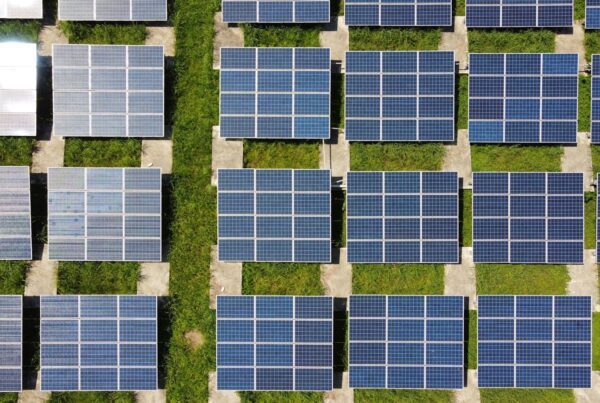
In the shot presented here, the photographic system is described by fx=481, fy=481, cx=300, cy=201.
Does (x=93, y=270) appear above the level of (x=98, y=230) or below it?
below

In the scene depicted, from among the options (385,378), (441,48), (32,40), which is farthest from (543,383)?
(32,40)

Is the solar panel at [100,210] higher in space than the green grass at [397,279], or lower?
higher

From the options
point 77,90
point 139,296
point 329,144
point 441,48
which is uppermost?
point 441,48

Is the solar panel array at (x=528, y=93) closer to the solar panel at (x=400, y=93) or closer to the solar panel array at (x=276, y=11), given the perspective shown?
the solar panel at (x=400, y=93)

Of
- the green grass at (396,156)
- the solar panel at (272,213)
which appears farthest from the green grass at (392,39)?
the solar panel at (272,213)

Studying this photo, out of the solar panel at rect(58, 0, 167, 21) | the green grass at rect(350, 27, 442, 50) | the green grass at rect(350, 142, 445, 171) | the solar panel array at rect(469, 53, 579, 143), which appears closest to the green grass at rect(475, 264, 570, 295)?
the green grass at rect(350, 142, 445, 171)

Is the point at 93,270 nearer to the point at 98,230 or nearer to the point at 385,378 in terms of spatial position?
the point at 98,230
